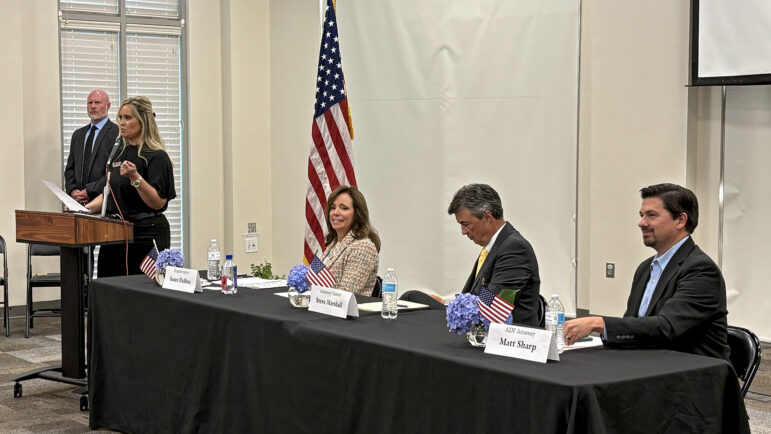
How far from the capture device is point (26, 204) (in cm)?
827

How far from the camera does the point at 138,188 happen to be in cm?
511

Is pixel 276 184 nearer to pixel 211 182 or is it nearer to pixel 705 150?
pixel 211 182

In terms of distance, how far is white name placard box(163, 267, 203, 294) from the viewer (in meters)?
4.37

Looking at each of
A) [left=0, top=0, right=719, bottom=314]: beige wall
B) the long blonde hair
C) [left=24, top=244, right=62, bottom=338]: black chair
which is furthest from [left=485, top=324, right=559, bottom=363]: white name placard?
[left=24, top=244, right=62, bottom=338]: black chair

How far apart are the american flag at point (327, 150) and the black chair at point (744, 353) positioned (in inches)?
141

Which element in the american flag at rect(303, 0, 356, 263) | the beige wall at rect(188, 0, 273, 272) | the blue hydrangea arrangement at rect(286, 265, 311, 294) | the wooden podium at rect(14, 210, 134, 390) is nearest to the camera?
the blue hydrangea arrangement at rect(286, 265, 311, 294)

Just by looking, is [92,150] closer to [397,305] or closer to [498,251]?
[397,305]

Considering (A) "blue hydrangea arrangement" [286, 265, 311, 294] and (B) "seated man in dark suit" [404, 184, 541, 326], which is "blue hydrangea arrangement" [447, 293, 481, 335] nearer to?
(B) "seated man in dark suit" [404, 184, 541, 326]

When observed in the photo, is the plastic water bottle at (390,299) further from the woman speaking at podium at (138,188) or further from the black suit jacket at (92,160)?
the black suit jacket at (92,160)

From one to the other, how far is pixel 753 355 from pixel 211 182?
6852 mm

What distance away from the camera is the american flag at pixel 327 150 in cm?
665

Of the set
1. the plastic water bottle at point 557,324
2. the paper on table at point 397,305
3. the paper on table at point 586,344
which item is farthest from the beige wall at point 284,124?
the plastic water bottle at point 557,324

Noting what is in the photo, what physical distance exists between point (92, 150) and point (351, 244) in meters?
4.06

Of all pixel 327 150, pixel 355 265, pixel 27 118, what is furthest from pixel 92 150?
pixel 355 265
